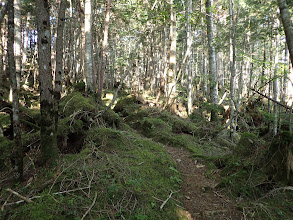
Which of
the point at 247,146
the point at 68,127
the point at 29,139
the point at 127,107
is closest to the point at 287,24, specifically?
the point at 247,146

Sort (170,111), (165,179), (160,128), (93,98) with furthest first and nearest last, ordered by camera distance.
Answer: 1. (170,111)
2. (160,128)
3. (93,98)
4. (165,179)

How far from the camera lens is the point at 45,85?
327 cm

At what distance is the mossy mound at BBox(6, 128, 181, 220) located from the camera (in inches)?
104

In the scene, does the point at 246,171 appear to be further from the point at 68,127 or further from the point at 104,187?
the point at 68,127

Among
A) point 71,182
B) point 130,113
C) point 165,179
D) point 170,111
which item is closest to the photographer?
point 71,182

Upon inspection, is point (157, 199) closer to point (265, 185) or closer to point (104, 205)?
→ point (104, 205)

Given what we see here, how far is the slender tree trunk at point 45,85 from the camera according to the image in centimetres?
319

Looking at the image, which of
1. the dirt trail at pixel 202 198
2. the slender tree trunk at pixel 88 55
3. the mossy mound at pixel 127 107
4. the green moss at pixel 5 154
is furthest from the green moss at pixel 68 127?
the mossy mound at pixel 127 107

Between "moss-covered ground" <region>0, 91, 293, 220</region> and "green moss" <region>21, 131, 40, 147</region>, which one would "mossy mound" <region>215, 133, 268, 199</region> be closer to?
"moss-covered ground" <region>0, 91, 293, 220</region>

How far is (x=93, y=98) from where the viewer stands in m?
7.61

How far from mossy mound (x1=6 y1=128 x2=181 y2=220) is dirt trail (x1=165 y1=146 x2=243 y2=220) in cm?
30

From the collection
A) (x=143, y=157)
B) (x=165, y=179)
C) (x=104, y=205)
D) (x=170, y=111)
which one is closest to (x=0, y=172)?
(x=104, y=205)

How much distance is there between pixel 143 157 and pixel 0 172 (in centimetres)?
302

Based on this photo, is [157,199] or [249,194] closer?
[157,199]
